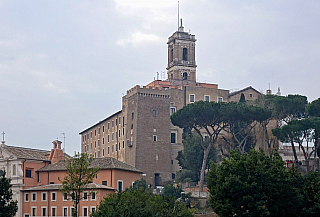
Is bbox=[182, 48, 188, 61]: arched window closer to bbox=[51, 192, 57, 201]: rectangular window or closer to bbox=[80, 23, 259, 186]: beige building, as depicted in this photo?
bbox=[80, 23, 259, 186]: beige building

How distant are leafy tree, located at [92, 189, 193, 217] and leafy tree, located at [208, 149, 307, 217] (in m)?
2.45

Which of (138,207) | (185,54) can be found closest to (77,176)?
(138,207)

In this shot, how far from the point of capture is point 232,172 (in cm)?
3122

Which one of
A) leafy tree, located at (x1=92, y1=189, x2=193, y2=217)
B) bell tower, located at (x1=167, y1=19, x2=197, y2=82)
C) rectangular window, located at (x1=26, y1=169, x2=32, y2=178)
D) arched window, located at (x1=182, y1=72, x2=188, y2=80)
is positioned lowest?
leafy tree, located at (x1=92, y1=189, x2=193, y2=217)

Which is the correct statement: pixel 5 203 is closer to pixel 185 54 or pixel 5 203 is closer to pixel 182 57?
pixel 182 57

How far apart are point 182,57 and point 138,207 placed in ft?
167

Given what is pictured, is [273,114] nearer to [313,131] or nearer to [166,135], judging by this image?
[313,131]

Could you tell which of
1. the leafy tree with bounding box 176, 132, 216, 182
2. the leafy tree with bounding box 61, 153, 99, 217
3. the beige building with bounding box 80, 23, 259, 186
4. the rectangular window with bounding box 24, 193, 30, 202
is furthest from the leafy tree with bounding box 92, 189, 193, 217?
the beige building with bounding box 80, 23, 259, 186

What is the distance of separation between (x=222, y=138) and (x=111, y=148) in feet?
57.0

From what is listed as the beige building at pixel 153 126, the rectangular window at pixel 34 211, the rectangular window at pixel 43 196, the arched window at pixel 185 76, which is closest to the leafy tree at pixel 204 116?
the beige building at pixel 153 126

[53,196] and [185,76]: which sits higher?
[185,76]

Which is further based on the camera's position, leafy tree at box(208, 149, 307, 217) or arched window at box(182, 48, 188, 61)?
arched window at box(182, 48, 188, 61)

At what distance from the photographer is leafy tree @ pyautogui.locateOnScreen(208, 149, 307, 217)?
3005cm

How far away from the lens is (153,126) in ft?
220
